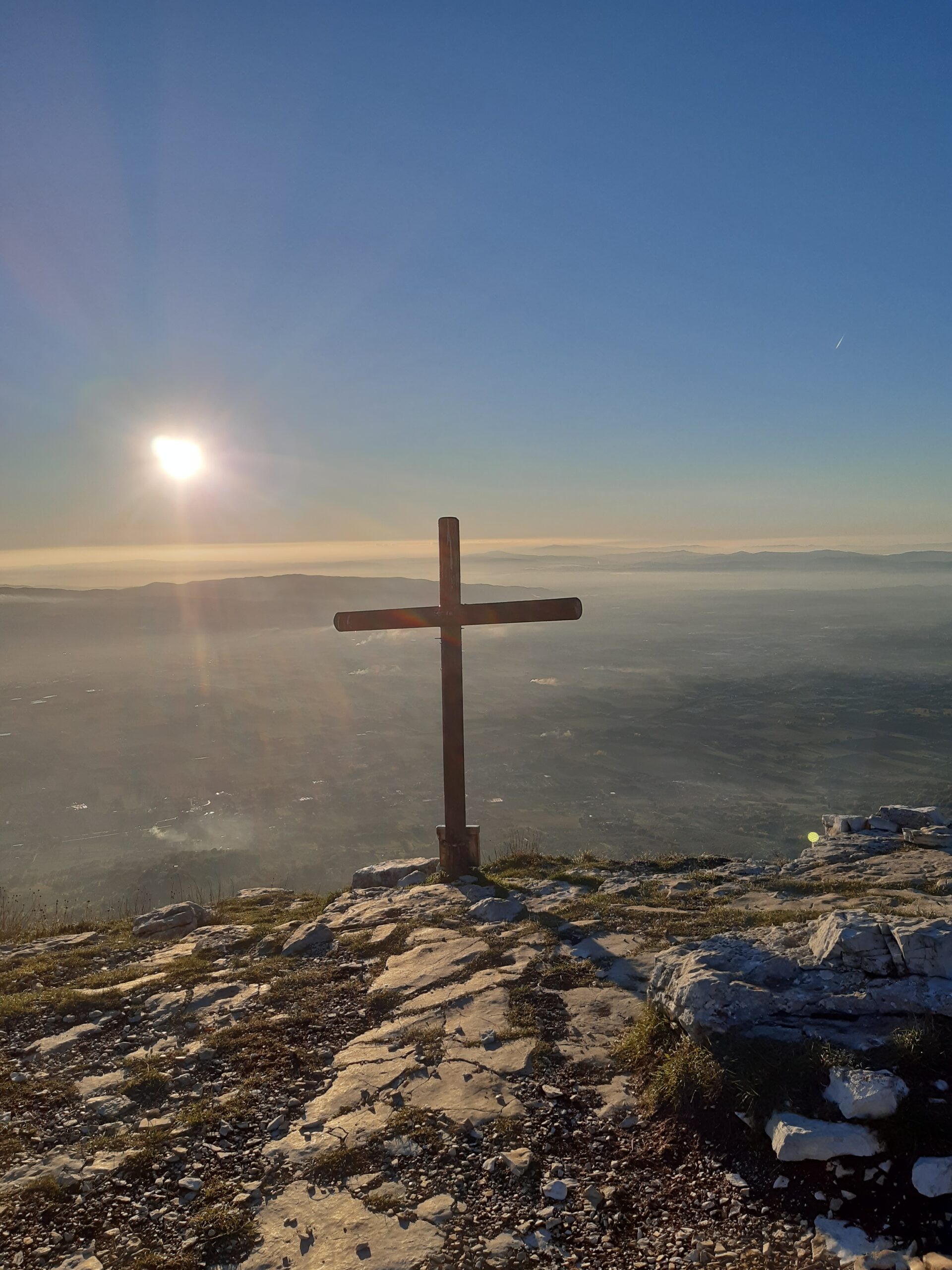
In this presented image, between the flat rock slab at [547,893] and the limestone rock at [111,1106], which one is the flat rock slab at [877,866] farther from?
the limestone rock at [111,1106]

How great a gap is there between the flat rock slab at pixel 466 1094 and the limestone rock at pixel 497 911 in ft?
9.14

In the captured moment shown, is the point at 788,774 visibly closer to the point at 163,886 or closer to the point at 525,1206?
the point at 163,886

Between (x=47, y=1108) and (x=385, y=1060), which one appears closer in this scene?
(x=47, y=1108)

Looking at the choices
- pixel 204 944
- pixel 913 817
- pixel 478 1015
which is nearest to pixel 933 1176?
pixel 478 1015

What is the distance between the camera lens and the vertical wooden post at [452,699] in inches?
373

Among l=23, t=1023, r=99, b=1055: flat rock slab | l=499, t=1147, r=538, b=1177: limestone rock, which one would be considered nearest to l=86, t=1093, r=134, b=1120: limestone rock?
l=23, t=1023, r=99, b=1055: flat rock slab

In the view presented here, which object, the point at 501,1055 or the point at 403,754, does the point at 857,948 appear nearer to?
the point at 501,1055

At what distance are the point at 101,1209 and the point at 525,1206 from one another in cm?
233

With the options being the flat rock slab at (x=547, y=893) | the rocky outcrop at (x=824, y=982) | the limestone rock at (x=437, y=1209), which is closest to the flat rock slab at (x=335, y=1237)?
the limestone rock at (x=437, y=1209)

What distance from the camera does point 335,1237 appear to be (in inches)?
141

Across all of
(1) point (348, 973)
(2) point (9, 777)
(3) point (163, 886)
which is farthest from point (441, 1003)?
(2) point (9, 777)

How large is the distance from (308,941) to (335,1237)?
4.22 m

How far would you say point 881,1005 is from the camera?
4547mm

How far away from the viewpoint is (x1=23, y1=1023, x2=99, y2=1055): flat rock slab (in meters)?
5.65
